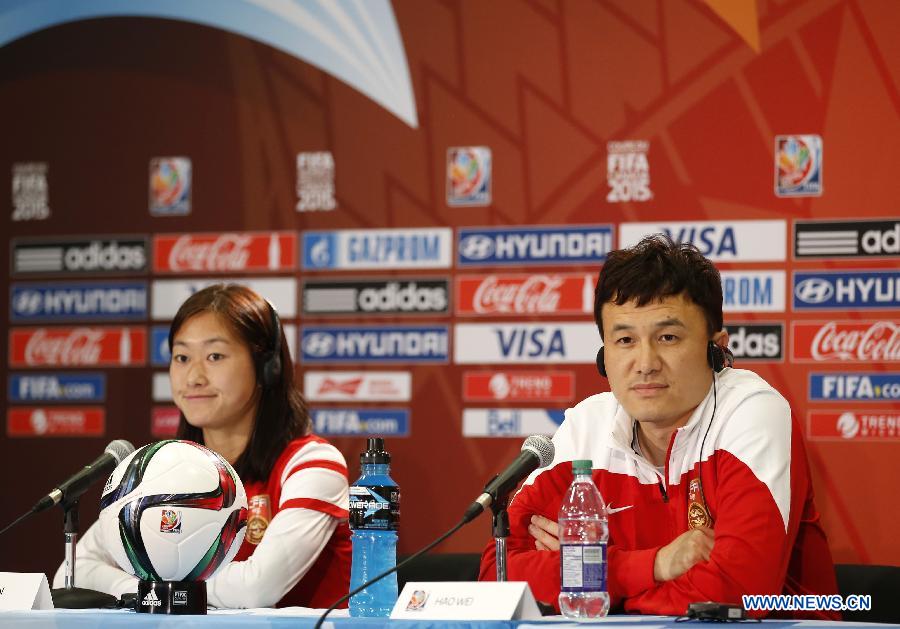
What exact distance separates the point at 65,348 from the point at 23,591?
2.38m

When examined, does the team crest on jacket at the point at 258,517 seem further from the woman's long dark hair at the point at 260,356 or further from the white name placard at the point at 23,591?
the white name placard at the point at 23,591

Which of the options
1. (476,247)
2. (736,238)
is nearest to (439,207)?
(476,247)

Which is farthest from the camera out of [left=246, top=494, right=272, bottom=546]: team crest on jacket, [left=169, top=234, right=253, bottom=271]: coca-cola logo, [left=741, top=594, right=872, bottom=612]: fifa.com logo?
[left=169, top=234, right=253, bottom=271]: coca-cola logo

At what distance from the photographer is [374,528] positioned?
2.28 meters

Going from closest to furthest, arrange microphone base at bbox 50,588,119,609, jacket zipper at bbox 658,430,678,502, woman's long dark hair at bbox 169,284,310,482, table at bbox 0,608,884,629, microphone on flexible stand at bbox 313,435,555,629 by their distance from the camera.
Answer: table at bbox 0,608,884,629
microphone on flexible stand at bbox 313,435,555,629
microphone base at bbox 50,588,119,609
jacket zipper at bbox 658,430,678,502
woman's long dark hair at bbox 169,284,310,482

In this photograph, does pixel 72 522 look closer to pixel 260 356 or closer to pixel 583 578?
pixel 260 356

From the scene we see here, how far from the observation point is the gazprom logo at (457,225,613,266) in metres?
4.00

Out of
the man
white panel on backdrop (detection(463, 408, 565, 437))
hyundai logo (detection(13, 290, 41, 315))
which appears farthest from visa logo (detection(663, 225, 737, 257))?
hyundai logo (detection(13, 290, 41, 315))

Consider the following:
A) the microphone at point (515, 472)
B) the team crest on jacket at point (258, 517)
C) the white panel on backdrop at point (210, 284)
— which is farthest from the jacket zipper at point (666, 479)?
the white panel on backdrop at point (210, 284)

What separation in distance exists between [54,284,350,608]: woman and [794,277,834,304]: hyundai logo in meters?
1.58

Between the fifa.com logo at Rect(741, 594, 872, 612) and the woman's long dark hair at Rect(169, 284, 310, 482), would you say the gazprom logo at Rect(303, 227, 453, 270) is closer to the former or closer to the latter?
the woman's long dark hair at Rect(169, 284, 310, 482)

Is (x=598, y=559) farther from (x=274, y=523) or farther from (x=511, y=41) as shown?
(x=511, y=41)

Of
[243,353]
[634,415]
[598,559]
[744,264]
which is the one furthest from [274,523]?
[744,264]

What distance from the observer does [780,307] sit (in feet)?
12.5
